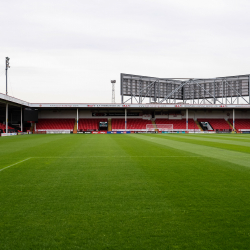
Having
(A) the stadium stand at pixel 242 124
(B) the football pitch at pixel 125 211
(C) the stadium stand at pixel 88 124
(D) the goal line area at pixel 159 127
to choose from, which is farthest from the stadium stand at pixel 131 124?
(B) the football pitch at pixel 125 211

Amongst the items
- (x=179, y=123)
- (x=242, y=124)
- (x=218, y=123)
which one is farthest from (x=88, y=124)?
(x=242, y=124)

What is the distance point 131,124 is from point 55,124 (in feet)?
54.9

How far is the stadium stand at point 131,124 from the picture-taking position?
1962 inches

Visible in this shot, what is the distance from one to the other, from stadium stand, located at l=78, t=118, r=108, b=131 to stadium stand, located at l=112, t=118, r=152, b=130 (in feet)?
9.20

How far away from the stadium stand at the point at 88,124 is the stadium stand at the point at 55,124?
1857mm

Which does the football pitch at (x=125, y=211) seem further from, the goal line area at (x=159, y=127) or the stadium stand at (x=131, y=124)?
the stadium stand at (x=131, y=124)

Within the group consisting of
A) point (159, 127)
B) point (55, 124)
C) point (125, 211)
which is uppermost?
point (55, 124)

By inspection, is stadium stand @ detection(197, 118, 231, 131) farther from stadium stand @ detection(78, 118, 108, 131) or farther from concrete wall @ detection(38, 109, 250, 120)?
stadium stand @ detection(78, 118, 108, 131)

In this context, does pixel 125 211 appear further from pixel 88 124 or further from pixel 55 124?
pixel 55 124

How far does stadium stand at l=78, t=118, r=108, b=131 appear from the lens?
49.1 metres

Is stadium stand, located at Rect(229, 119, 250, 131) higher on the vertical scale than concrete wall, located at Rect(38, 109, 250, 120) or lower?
lower

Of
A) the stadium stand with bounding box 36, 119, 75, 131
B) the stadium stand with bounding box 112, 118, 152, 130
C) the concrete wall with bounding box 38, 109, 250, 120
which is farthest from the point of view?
the concrete wall with bounding box 38, 109, 250, 120

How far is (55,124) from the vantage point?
49.7m

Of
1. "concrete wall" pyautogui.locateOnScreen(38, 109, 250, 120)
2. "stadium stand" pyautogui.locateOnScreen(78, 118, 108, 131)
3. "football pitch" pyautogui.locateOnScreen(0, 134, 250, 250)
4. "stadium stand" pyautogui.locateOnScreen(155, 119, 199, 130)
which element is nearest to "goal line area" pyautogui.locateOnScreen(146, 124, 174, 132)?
"stadium stand" pyautogui.locateOnScreen(155, 119, 199, 130)
